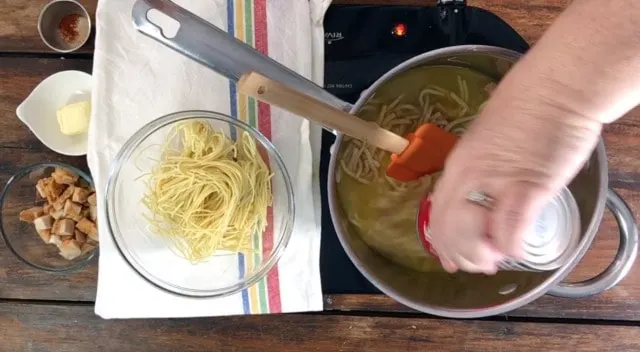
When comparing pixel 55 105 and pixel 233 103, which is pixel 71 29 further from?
pixel 233 103

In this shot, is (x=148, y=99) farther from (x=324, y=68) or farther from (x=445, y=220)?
(x=445, y=220)

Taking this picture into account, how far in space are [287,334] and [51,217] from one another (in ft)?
1.06

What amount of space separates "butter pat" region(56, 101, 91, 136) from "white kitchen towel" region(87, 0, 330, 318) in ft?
0.08

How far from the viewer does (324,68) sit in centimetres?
76

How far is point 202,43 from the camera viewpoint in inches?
24.6

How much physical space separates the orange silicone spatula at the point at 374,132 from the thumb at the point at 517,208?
0.19m

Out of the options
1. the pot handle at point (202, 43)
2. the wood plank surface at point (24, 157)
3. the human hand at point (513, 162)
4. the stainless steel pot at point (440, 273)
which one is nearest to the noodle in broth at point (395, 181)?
the stainless steel pot at point (440, 273)

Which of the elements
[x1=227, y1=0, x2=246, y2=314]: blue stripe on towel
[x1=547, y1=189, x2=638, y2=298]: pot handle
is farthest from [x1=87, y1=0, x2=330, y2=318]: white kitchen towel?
[x1=547, y1=189, x2=638, y2=298]: pot handle

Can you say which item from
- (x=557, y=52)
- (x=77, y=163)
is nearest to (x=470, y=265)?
(x=557, y=52)

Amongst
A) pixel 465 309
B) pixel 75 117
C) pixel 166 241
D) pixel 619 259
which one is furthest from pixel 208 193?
pixel 619 259

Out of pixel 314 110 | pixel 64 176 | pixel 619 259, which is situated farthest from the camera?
pixel 64 176

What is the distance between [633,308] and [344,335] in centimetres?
35

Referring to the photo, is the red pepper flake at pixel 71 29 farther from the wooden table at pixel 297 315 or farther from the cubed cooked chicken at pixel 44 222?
the cubed cooked chicken at pixel 44 222

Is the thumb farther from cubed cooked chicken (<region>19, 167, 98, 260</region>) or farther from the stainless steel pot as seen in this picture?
cubed cooked chicken (<region>19, 167, 98, 260</region>)
